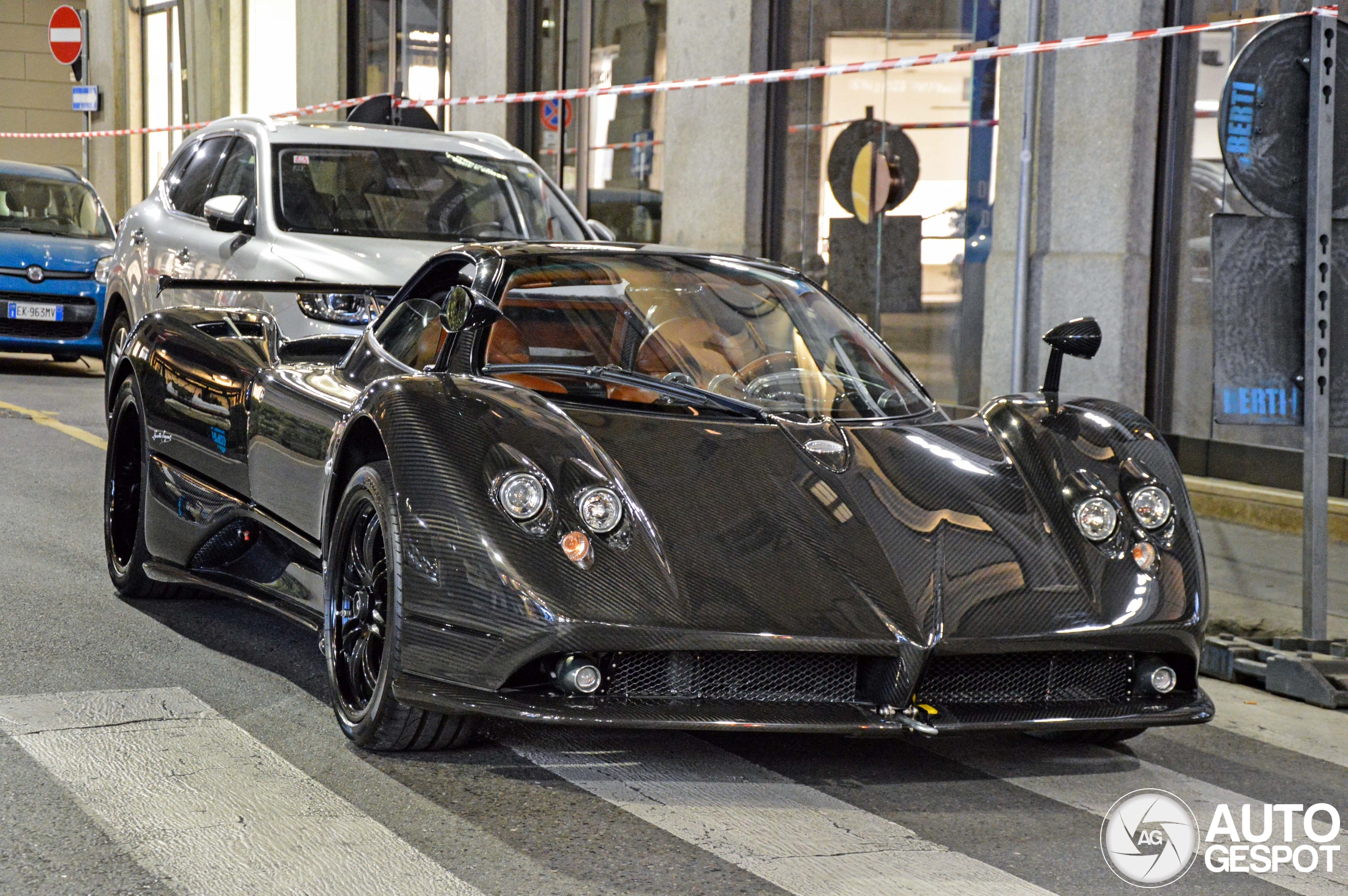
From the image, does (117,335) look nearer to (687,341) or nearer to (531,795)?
(687,341)

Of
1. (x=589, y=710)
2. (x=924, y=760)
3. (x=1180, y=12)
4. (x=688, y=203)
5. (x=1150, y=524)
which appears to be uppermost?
(x=1180, y=12)

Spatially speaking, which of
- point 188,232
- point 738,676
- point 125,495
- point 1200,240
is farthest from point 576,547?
point 1200,240

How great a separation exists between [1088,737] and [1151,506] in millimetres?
643

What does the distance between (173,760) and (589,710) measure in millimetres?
1110

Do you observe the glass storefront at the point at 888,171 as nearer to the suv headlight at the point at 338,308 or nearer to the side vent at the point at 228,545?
the suv headlight at the point at 338,308

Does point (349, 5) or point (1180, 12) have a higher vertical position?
point (349, 5)

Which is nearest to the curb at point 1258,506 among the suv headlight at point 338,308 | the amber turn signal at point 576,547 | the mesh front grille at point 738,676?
the suv headlight at point 338,308

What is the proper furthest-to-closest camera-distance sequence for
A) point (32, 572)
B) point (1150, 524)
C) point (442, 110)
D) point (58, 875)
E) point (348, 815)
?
point (442, 110), point (32, 572), point (1150, 524), point (348, 815), point (58, 875)

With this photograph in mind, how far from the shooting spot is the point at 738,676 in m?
4.00

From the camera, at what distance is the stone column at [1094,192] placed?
1037 centimetres

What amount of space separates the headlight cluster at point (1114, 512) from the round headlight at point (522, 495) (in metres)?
1.42

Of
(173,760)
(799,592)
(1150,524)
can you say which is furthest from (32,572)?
(1150,524)

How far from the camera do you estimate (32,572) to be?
6.57 metres

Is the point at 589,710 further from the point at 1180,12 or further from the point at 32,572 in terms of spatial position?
the point at 1180,12
